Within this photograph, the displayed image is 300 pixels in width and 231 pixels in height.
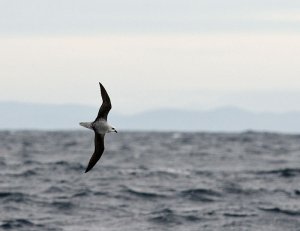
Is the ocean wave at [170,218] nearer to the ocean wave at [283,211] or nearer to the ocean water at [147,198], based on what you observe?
the ocean water at [147,198]

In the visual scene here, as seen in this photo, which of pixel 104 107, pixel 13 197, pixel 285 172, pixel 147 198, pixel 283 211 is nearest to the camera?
pixel 104 107

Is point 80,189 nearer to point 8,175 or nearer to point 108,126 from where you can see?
point 8,175

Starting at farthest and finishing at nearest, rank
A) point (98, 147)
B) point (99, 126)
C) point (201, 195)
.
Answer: point (201, 195) < point (98, 147) < point (99, 126)

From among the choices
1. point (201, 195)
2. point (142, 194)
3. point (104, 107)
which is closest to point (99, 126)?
point (104, 107)

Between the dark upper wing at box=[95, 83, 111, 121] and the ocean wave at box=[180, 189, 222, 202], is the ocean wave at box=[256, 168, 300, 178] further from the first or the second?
the dark upper wing at box=[95, 83, 111, 121]

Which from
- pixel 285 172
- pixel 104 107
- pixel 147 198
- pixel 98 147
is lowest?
pixel 147 198

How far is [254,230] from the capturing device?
888 inches

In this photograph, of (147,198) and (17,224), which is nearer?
(17,224)

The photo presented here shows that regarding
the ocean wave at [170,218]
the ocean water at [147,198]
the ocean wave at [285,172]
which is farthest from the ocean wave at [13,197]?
the ocean wave at [285,172]

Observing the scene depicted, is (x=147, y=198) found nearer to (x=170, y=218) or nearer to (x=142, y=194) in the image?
(x=142, y=194)

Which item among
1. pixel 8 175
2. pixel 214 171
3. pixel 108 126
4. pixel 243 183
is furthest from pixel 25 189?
pixel 108 126

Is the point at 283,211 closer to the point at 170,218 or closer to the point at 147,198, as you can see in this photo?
the point at 170,218

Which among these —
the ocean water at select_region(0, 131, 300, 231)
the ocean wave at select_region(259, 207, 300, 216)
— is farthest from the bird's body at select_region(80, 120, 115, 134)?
the ocean wave at select_region(259, 207, 300, 216)

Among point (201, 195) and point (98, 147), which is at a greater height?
point (98, 147)
